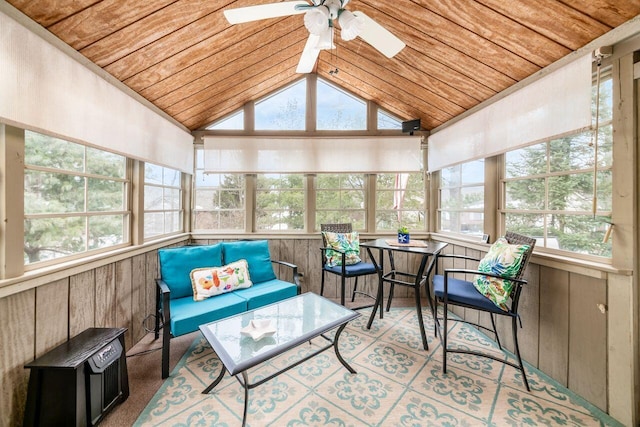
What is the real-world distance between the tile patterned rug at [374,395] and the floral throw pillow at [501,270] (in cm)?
61

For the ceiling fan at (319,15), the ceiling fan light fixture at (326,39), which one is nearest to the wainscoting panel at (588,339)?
the ceiling fan at (319,15)

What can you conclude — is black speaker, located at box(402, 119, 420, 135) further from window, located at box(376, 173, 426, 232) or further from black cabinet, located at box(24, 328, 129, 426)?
black cabinet, located at box(24, 328, 129, 426)

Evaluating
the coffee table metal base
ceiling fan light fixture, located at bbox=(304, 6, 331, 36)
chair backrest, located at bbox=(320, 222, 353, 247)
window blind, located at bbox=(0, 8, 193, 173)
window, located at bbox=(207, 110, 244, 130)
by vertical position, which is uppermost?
window, located at bbox=(207, 110, 244, 130)

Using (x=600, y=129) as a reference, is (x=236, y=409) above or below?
below

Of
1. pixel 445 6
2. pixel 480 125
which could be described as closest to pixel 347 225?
pixel 480 125

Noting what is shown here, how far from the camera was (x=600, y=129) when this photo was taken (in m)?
1.67

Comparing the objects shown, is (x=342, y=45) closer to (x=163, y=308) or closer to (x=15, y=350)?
(x=163, y=308)

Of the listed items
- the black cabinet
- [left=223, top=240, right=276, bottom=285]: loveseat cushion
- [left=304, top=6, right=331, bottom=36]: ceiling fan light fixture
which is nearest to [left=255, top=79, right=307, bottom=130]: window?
[left=223, top=240, right=276, bottom=285]: loveseat cushion

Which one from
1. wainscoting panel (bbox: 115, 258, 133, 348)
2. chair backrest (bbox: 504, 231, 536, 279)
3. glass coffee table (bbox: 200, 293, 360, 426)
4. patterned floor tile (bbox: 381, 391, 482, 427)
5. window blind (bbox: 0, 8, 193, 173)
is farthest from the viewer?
wainscoting panel (bbox: 115, 258, 133, 348)

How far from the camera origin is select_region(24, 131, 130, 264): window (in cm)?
152

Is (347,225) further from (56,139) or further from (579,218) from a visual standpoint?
(56,139)

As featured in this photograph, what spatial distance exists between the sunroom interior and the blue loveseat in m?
0.32

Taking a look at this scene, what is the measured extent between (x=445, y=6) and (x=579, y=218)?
6.03ft

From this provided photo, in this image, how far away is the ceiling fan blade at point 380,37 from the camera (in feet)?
4.84
